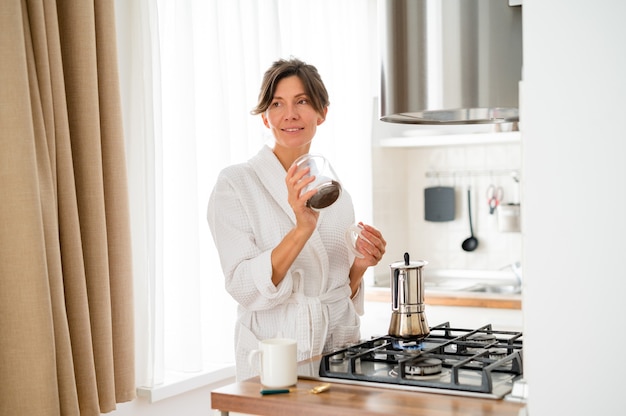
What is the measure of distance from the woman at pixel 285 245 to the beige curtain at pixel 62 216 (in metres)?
0.43

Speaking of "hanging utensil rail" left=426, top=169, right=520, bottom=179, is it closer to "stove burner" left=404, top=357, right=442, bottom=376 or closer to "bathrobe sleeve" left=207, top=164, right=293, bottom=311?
"bathrobe sleeve" left=207, top=164, right=293, bottom=311

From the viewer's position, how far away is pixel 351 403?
1.44 metres

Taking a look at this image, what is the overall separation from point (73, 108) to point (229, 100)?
996 millimetres

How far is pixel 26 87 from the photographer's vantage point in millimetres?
1986

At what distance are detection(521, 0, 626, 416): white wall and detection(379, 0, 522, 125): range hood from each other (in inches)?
22.3

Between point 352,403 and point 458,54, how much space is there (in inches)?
32.6

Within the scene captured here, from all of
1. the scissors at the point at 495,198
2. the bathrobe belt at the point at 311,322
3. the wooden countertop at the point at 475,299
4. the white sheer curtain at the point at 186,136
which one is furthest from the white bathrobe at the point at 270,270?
the scissors at the point at 495,198

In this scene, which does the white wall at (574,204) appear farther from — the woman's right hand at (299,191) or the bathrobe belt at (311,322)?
the bathrobe belt at (311,322)

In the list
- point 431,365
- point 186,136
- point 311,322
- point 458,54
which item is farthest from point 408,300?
point 186,136

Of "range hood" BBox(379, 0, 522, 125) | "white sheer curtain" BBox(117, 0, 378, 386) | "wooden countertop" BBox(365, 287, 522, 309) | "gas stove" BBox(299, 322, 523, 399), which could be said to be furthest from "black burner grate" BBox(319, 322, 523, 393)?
"wooden countertop" BBox(365, 287, 522, 309)

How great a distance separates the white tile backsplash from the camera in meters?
4.39

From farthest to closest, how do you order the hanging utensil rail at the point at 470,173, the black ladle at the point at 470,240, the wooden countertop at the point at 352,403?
the black ladle at the point at 470,240 < the hanging utensil rail at the point at 470,173 < the wooden countertop at the point at 352,403

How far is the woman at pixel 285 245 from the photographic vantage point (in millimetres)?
1991

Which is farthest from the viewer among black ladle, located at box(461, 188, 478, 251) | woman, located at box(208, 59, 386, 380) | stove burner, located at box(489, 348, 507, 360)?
black ladle, located at box(461, 188, 478, 251)
